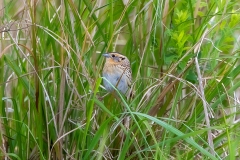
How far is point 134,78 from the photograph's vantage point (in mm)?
3213

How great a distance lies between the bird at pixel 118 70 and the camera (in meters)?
3.18

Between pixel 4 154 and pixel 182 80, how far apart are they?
0.86 metres

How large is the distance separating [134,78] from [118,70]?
138 millimetres

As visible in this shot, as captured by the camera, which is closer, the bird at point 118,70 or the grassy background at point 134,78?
the grassy background at point 134,78

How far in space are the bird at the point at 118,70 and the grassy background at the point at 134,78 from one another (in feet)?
0.13

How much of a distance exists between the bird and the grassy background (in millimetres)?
38

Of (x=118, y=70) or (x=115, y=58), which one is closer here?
(x=115, y=58)

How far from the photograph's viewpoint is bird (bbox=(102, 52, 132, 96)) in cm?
318

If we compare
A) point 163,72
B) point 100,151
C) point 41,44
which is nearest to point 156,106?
point 163,72

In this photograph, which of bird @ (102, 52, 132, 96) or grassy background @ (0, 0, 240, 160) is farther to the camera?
bird @ (102, 52, 132, 96)

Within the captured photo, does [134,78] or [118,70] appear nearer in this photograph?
[134,78]

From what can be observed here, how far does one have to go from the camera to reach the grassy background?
287cm

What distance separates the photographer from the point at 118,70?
332 centimetres

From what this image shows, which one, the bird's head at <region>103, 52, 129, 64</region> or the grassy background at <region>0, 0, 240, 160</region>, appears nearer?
the grassy background at <region>0, 0, 240, 160</region>
